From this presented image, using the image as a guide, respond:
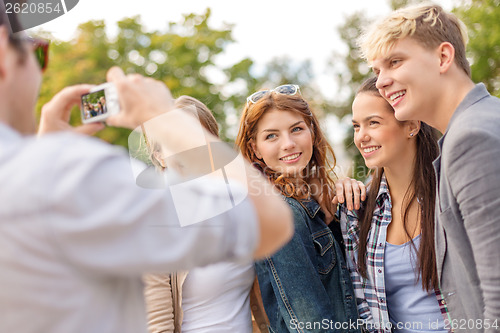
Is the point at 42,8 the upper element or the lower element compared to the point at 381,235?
upper

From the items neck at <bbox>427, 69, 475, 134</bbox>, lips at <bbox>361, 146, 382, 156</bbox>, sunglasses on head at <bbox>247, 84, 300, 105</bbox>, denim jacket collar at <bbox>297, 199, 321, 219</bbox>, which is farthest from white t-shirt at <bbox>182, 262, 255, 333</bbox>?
neck at <bbox>427, 69, 475, 134</bbox>

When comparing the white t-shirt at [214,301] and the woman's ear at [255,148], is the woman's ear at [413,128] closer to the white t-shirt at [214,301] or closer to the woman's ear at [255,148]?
the woman's ear at [255,148]

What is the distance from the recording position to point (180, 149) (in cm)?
114

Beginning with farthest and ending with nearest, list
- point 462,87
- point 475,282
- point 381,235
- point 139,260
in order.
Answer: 1. point 381,235
2. point 462,87
3. point 475,282
4. point 139,260

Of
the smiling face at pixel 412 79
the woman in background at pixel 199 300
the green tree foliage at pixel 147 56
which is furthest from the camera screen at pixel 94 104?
the green tree foliage at pixel 147 56

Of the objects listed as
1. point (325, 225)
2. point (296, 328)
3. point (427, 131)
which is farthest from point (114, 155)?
point (427, 131)

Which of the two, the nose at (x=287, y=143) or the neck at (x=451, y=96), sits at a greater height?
the neck at (x=451, y=96)

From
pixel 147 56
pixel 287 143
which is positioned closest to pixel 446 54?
pixel 287 143

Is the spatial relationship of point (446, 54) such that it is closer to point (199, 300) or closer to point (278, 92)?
point (278, 92)

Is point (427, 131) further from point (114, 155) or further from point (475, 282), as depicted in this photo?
point (114, 155)

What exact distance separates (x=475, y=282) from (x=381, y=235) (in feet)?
2.70

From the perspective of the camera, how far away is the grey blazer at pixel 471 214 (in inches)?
67.9

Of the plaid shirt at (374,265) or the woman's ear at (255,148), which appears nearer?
the plaid shirt at (374,265)

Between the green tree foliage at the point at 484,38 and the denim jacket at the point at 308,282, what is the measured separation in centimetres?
1279
